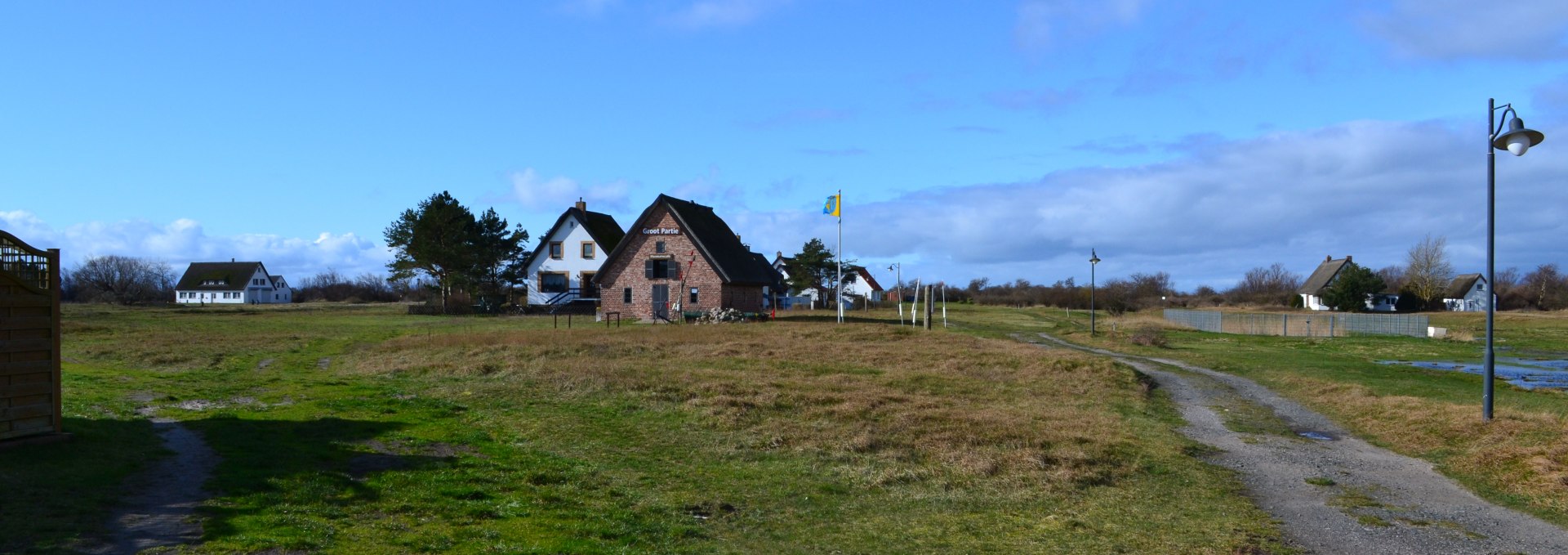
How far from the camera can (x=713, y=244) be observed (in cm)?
5131

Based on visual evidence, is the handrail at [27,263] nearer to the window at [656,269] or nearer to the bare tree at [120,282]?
the window at [656,269]

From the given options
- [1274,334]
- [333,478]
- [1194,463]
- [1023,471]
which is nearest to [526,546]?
[333,478]

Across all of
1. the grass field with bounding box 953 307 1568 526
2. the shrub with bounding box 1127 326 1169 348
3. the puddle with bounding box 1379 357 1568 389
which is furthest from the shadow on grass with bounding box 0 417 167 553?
the shrub with bounding box 1127 326 1169 348

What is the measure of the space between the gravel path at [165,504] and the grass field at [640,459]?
0.19 meters

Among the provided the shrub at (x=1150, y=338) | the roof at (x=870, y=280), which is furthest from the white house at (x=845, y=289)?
the shrub at (x=1150, y=338)

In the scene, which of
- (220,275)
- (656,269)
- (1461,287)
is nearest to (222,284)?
(220,275)

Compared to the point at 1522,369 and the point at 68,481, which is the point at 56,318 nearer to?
the point at 68,481

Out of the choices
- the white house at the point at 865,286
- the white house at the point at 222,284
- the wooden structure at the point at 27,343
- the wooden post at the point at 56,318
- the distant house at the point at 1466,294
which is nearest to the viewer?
the wooden structure at the point at 27,343

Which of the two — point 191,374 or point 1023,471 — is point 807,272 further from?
point 1023,471

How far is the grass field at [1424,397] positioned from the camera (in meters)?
11.6

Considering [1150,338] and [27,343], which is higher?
[27,343]

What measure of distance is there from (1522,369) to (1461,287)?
87.2 m

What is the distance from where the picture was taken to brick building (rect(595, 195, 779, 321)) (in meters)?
49.5

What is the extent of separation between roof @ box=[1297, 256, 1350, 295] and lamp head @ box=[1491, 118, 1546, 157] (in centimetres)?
9772
